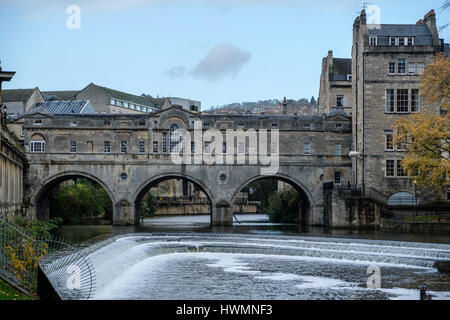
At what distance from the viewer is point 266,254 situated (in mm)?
28547

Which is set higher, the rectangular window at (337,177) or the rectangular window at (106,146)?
the rectangular window at (106,146)

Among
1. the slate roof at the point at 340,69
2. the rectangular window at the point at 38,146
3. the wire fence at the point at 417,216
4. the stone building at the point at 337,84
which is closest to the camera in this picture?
the wire fence at the point at 417,216

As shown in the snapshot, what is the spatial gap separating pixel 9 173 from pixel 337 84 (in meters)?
33.3

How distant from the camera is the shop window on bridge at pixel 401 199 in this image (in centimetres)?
4512

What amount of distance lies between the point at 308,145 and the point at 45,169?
1950 centimetres

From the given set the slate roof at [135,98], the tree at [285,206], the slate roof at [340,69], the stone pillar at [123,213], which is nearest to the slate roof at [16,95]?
the slate roof at [135,98]

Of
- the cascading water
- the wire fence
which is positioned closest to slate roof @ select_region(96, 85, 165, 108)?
the wire fence

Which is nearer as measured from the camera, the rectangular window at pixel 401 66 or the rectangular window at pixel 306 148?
the rectangular window at pixel 401 66

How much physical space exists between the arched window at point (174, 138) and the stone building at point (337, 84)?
17.5 m

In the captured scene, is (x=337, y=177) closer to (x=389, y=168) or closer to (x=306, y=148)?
(x=306, y=148)

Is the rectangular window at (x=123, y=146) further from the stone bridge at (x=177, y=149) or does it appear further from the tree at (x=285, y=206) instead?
the tree at (x=285, y=206)

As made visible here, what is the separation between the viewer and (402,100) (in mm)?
45281

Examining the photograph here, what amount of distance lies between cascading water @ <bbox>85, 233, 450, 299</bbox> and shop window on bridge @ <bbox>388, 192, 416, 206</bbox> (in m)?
14.2

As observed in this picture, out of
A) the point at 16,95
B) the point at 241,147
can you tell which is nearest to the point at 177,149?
the point at 241,147
